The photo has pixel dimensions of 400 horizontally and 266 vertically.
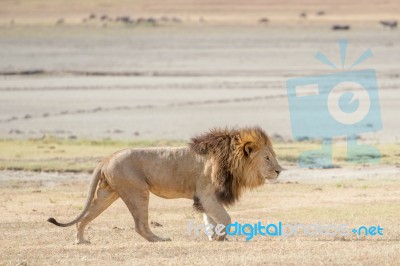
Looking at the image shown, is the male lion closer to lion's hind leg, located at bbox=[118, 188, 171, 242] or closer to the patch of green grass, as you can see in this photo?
lion's hind leg, located at bbox=[118, 188, 171, 242]

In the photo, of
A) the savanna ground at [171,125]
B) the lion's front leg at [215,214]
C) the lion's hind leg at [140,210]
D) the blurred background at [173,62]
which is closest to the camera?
the savanna ground at [171,125]

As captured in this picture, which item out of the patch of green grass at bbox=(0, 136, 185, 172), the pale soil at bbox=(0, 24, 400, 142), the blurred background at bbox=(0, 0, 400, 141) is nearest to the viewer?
the patch of green grass at bbox=(0, 136, 185, 172)

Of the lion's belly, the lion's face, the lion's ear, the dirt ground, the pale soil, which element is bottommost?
the dirt ground

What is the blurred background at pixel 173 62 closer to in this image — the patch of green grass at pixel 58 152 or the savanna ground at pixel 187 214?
the patch of green grass at pixel 58 152

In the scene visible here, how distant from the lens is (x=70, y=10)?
294 ft

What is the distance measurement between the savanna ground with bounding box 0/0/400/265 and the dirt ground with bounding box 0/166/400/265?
3cm

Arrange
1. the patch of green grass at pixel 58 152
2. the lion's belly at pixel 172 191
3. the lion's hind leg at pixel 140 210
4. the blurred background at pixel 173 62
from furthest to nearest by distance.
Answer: the blurred background at pixel 173 62 → the patch of green grass at pixel 58 152 → the lion's belly at pixel 172 191 → the lion's hind leg at pixel 140 210

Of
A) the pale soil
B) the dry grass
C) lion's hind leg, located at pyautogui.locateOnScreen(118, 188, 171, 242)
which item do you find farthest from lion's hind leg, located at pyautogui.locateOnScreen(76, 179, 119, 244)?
the pale soil

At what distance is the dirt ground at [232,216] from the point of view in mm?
10617

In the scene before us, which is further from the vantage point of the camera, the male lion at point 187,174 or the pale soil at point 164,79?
the pale soil at point 164,79

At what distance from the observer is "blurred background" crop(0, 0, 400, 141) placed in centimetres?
2828

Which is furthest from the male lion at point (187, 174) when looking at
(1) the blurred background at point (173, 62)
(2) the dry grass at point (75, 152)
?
(1) the blurred background at point (173, 62)

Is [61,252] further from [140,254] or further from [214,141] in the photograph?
[214,141]

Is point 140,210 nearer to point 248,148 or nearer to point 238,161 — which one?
point 238,161
